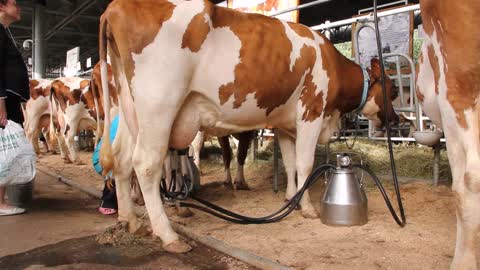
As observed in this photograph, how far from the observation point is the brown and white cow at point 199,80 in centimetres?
326

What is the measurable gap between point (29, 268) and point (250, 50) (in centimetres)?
234

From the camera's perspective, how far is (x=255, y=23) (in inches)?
152

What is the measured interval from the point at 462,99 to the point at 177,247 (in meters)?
2.17

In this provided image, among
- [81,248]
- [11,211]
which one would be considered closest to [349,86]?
[81,248]

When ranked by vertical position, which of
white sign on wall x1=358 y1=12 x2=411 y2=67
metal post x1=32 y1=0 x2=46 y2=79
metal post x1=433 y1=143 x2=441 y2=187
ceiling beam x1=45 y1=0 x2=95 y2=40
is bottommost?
metal post x1=433 y1=143 x2=441 y2=187

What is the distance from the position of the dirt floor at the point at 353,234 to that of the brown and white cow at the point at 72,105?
5.60m

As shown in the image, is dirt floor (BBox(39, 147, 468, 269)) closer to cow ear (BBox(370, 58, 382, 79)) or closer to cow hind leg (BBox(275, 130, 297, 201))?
cow hind leg (BBox(275, 130, 297, 201))

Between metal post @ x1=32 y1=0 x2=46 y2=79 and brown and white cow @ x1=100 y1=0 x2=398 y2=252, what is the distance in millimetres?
14730

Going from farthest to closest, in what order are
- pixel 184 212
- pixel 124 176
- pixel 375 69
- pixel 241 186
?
pixel 241 186 → pixel 375 69 → pixel 184 212 → pixel 124 176

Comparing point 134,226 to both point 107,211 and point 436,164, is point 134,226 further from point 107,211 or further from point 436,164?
point 436,164

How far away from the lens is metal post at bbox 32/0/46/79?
16.8 meters

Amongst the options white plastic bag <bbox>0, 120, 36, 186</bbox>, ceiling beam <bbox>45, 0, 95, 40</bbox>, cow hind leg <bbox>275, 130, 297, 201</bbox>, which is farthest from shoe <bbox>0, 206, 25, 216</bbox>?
ceiling beam <bbox>45, 0, 95, 40</bbox>

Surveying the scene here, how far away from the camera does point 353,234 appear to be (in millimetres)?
3484

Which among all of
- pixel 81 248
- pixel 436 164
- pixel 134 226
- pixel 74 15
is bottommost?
pixel 81 248
